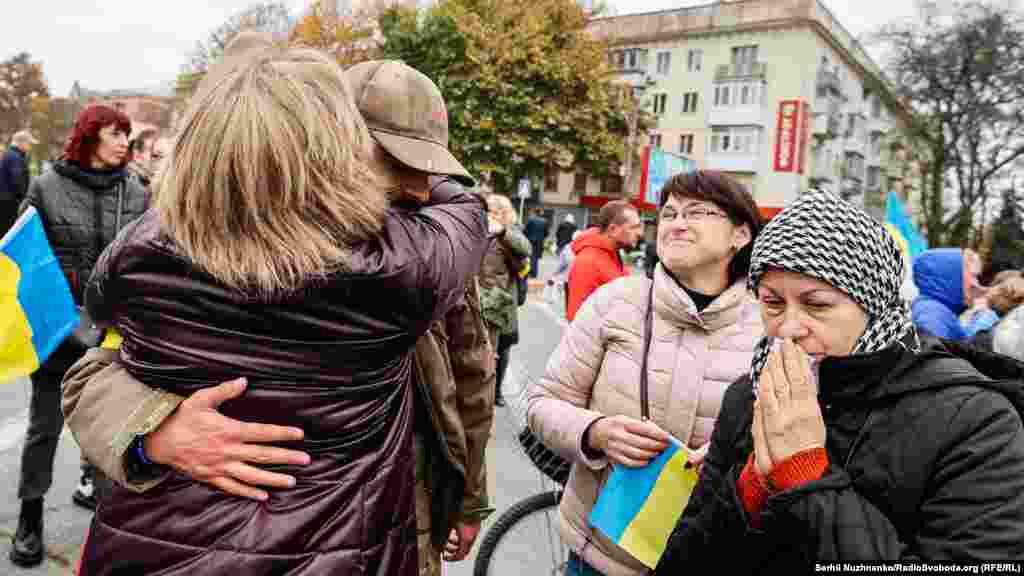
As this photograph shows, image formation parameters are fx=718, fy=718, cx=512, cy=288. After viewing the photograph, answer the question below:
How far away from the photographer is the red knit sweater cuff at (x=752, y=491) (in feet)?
4.74

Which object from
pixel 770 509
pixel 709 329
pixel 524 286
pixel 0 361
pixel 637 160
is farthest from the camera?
pixel 637 160

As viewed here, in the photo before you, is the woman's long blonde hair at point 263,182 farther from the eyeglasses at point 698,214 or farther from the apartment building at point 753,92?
the apartment building at point 753,92

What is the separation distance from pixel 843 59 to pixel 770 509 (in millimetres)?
47254

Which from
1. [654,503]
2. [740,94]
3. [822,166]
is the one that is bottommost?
[654,503]

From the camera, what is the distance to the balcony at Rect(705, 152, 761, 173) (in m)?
39.3

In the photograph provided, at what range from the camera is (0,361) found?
9.04 feet

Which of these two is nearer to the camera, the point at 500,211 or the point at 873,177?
the point at 500,211

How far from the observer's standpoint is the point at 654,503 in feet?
6.45

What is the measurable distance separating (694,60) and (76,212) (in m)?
42.9

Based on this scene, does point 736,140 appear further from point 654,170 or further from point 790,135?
point 654,170

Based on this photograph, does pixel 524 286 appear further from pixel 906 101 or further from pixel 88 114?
pixel 906 101

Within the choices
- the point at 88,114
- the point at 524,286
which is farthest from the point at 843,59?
the point at 88,114

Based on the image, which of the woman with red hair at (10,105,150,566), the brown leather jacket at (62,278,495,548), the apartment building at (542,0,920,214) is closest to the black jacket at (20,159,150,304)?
the woman with red hair at (10,105,150,566)

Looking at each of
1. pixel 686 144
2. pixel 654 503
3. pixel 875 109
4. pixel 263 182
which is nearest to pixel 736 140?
pixel 686 144
